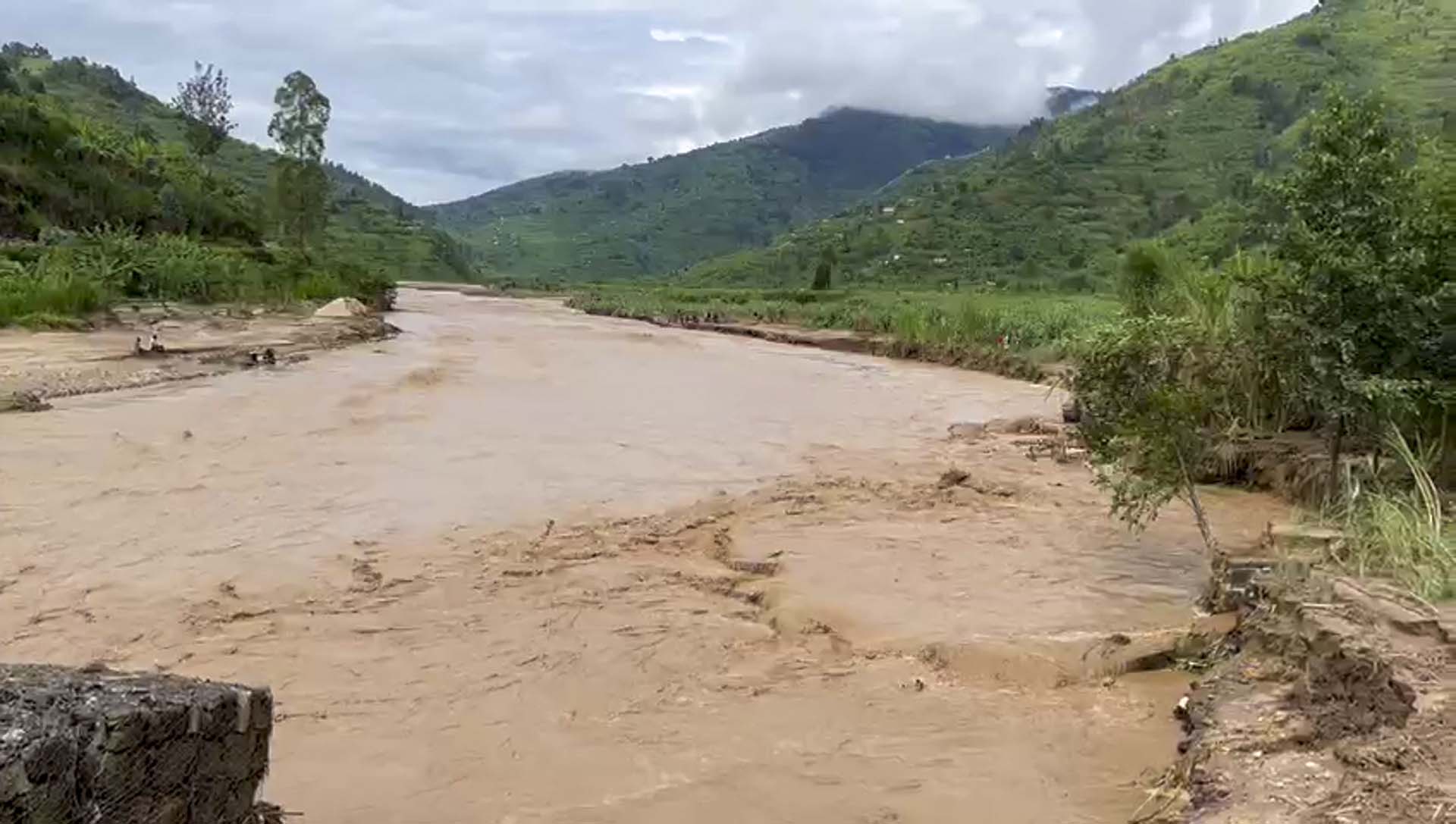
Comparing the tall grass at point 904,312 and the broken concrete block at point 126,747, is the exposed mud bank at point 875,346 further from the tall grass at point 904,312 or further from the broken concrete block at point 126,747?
the broken concrete block at point 126,747

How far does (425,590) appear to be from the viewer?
27.7 ft

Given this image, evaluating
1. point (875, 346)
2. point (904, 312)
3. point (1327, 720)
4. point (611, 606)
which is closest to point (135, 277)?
point (875, 346)

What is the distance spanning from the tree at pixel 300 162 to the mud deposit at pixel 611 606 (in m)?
45.1

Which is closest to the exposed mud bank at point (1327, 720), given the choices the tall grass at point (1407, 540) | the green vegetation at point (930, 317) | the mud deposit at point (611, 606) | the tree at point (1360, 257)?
the tall grass at point (1407, 540)

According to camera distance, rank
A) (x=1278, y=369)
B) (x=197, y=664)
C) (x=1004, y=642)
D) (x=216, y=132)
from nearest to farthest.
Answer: (x=197, y=664), (x=1004, y=642), (x=1278, y=369), (x=216, y=132)

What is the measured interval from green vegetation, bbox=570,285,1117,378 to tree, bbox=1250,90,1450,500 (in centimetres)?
373

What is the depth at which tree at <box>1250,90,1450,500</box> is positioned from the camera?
8.79m

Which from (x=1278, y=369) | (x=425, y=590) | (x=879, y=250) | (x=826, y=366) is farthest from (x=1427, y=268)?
(x=879, y=250)

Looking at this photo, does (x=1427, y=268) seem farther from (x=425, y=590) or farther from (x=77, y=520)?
(x=77, y=520)

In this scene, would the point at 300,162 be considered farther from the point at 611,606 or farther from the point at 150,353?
the point at 611,606

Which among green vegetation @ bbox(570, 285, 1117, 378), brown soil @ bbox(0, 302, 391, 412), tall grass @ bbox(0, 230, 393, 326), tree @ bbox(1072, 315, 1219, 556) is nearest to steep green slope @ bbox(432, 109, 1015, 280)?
green vegetation @ bbox(570, 285, 1117, 378)

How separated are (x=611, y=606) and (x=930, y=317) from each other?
26.8m

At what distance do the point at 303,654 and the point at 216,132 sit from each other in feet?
248

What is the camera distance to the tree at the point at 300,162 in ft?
191
